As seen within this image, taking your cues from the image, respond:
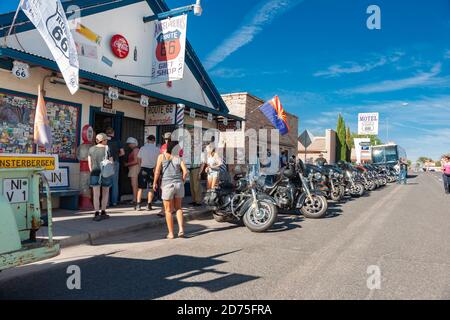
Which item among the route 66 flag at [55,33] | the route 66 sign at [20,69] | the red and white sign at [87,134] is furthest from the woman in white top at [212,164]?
the route 66 sign at [20,69]

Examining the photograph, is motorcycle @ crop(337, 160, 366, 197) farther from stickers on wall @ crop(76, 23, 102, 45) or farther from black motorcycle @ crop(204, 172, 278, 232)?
stickers on wall @ crop(76, 23, 102, 45)

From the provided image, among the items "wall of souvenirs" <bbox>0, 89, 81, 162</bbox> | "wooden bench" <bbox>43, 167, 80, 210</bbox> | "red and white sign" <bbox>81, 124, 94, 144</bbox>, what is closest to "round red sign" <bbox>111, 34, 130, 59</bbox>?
"wall of souvenirs" <bbox>0, 89, 81, 162</bbox>

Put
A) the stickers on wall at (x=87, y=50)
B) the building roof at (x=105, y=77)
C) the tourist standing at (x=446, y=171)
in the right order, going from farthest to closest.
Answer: the tourist standing at (x=446, y=171) < the stickers on wall at (x=87, y=50) < the building roof at (x=105, y=77)

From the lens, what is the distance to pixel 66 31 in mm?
6504

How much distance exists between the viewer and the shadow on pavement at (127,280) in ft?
12.1

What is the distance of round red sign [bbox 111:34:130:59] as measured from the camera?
10.3m

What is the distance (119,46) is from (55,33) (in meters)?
4.35

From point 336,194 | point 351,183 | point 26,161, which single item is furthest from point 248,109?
point 26,161

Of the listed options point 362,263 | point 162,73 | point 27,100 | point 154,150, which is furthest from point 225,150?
point 362,263

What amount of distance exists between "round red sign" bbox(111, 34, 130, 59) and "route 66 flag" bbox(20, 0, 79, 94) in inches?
150

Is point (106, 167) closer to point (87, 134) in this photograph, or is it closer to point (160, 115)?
point (87, 134)

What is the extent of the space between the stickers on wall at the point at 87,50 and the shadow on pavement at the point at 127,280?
6290mm

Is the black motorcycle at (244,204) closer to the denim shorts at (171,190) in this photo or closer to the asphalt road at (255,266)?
the asphalt road at (255,266)
